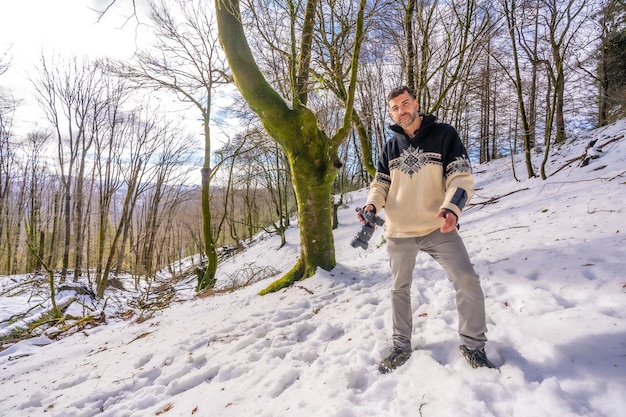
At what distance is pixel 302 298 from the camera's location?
399 centimetres

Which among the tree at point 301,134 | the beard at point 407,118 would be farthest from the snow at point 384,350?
the beard at point 407,118

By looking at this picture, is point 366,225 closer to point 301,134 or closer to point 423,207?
point 423,207

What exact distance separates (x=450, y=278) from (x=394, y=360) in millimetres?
754

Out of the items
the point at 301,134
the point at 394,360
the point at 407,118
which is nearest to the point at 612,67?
the point at 301,134

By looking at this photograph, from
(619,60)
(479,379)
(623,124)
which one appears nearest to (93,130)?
(479,379)

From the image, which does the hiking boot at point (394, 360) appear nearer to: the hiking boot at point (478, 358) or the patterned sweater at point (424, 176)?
the hiking boot at point (478, 358)

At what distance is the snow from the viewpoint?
1.61m

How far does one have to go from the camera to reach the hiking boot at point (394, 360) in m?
2.02

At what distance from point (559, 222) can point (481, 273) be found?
1.76 metres

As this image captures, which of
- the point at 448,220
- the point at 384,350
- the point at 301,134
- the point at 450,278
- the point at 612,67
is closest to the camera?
the point at 448,220

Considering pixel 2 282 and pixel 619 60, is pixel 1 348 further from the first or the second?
pixel 619 60

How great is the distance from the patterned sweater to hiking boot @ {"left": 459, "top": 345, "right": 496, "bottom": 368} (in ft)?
2.73

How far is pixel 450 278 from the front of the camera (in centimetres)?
194

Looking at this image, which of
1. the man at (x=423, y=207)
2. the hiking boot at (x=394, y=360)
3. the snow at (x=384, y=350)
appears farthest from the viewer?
the hiking boot at (x=394, y=360)
